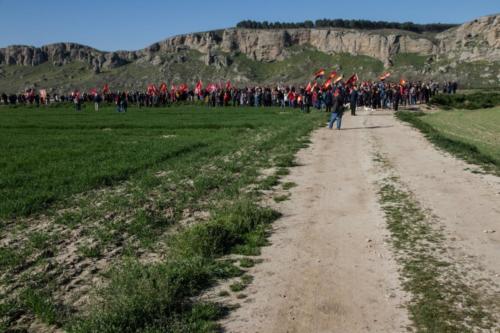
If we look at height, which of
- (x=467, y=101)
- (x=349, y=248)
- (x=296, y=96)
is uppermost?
(x=296, y=96)

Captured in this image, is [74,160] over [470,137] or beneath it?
beneath

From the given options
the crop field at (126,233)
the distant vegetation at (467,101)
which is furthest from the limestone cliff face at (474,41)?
the crop field at (126,233)

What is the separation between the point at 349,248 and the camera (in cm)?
780

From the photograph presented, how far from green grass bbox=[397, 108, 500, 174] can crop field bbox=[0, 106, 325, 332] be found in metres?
5.81

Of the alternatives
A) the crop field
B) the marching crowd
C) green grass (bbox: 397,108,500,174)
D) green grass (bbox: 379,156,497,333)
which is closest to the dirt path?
green grass (bbox: 379,156,497,333)

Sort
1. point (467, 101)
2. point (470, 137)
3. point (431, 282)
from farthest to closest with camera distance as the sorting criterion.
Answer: point (467, 101)
point (470, 137)
point (431, 282)

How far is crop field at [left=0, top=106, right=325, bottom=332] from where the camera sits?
18.4ft

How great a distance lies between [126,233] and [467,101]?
161 ft

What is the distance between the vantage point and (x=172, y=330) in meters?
5.15

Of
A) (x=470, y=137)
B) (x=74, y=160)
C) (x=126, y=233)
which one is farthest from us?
(x=470, y=137)

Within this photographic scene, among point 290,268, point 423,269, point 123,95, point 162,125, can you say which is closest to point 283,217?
point 290,268

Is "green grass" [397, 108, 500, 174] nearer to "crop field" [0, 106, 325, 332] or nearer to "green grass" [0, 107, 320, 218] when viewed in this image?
"crop field" [0, 106, 325, 332]

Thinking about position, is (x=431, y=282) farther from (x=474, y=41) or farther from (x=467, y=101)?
(x=474, y=41)

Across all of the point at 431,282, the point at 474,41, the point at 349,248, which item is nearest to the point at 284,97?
the point at 349,248
